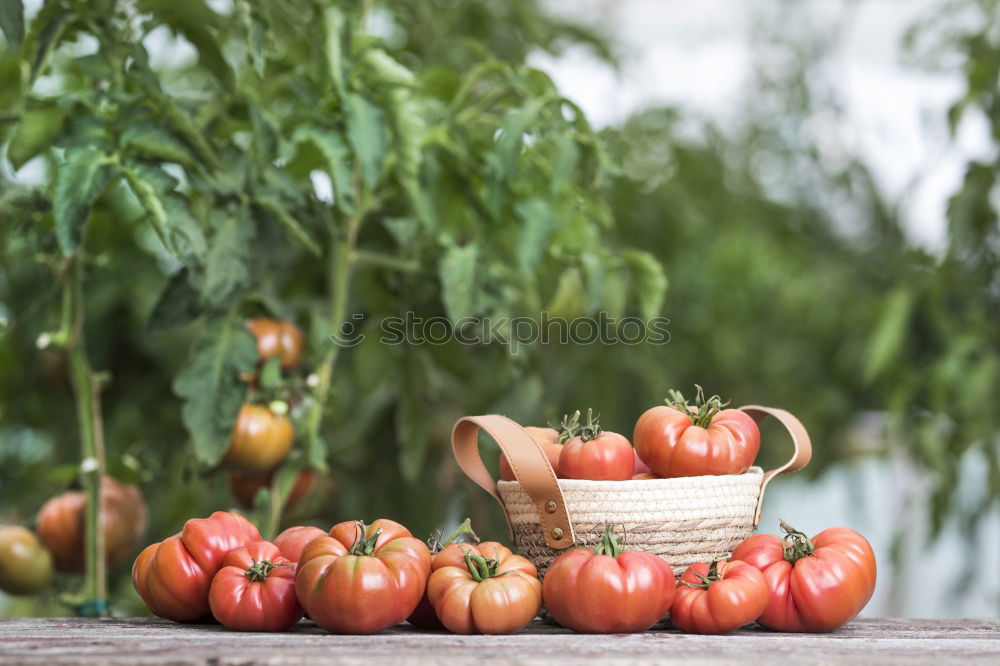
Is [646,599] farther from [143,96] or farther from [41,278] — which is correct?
[41,278]

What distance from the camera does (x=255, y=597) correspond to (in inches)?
35.8

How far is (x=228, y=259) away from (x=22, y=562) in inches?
20.9

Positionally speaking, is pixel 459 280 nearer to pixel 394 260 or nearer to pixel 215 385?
pixel 394 260

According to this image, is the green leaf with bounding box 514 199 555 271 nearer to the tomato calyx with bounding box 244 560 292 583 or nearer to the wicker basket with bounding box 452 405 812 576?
the wicker basket with bounding box 452 405 812 576

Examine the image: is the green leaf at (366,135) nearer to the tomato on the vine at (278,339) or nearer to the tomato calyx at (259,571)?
the tomato on the vine at (278,339)

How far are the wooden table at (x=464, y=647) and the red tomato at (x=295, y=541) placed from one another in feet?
0.24

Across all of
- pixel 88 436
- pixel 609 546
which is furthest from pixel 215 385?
pixel 609 546

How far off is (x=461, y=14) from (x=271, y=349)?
92 cm

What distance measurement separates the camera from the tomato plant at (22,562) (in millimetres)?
1338

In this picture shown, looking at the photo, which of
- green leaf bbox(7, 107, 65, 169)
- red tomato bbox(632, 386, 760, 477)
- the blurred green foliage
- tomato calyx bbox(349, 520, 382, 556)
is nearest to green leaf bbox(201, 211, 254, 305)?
the blurred green foliage

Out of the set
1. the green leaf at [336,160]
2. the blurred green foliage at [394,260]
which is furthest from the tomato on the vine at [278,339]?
the green leaf at [336,160]

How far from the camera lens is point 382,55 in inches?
51.8

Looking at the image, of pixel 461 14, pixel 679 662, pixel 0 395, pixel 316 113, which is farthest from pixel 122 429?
pixel 679 662

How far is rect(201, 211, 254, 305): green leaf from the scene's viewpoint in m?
1.19
